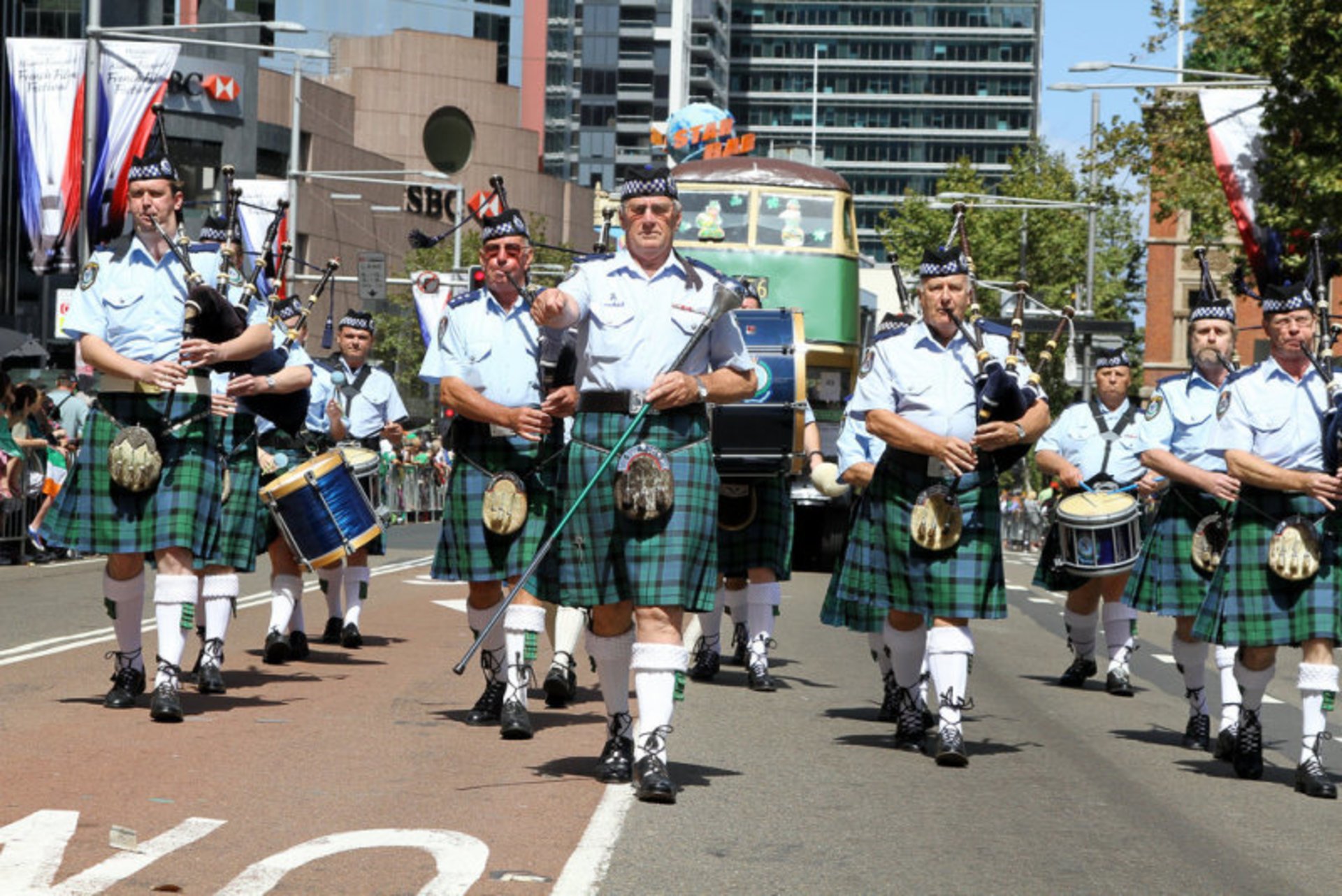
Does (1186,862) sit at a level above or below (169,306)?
below

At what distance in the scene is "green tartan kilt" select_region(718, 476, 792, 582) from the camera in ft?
42.8

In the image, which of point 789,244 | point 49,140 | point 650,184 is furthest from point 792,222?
point 650,184

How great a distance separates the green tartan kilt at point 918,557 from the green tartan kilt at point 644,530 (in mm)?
1559

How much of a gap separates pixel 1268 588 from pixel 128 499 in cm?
479

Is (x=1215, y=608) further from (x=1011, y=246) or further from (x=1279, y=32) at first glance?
(x=1011, y=246)

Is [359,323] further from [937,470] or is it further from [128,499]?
[937,470]

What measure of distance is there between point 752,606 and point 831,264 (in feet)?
47.5

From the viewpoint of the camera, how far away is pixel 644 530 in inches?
323

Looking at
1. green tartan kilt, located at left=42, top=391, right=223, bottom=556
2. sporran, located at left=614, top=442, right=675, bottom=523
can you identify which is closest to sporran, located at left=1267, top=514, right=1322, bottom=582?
sporran, located at left=614, top=442, right=675, bottom=523

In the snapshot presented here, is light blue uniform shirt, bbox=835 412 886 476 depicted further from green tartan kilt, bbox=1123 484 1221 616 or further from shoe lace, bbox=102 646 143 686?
shoe lace, bbox=102 646 143 686

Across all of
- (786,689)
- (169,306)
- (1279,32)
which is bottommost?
(786,689)

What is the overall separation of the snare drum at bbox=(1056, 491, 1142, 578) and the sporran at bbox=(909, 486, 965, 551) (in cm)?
366

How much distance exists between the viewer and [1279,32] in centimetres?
2362

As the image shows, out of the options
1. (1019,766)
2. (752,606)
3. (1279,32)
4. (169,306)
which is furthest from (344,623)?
(1279,32)
